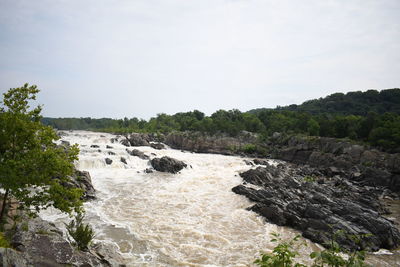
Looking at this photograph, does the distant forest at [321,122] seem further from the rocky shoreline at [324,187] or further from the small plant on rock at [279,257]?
the small plant on rock at [279,257]

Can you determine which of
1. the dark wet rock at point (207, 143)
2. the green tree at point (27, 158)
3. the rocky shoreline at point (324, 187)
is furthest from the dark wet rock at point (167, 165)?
the dark wet rock at point (207, 143)

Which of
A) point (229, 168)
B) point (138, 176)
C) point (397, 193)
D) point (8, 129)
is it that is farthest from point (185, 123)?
point (8, 129)

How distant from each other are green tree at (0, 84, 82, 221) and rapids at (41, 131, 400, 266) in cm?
561

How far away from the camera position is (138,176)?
3462cm

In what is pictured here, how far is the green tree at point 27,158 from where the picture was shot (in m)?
9.90

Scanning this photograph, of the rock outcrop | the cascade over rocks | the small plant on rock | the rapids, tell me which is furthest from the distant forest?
the small plant on rock

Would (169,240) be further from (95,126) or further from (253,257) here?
(95,126)

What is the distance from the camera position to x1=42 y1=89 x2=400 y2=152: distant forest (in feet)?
185

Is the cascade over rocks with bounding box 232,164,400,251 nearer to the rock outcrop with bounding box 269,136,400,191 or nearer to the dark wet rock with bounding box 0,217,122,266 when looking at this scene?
the rock outcrop with bounding box 269,136,400,191

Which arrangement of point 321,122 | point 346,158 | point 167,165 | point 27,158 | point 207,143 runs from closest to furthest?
point 27,158
point 167,165
point 346,158
point 207,143
point 321,122

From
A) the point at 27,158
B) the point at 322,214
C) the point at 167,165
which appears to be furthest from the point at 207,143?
the point at 27,158

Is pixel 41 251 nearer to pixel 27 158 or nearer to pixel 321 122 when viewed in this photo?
pixel 27 158

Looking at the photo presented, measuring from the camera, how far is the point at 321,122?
74.7 metres

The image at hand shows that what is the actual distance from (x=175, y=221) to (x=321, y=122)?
68.2 metres
